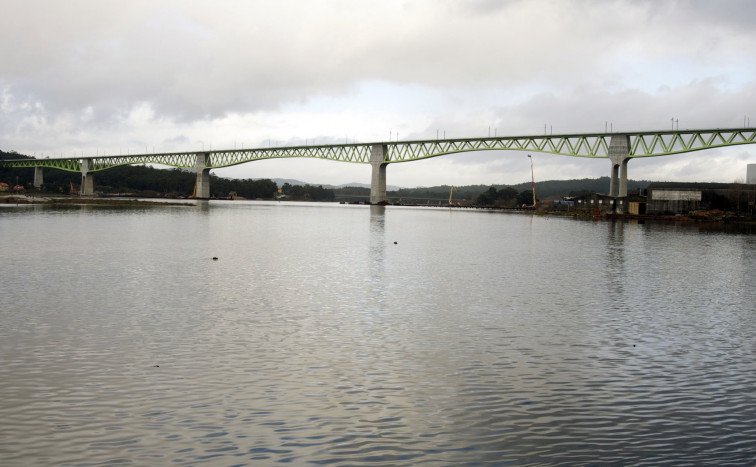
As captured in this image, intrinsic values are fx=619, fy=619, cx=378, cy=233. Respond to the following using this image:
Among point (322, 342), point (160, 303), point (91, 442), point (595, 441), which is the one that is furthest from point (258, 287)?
point (595, 441)

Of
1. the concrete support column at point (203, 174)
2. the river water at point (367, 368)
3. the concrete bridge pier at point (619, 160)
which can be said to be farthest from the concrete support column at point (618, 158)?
the concrete support column at point (203, 174)

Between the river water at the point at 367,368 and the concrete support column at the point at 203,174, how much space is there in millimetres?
165196

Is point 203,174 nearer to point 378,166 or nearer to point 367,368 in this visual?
point 378,166

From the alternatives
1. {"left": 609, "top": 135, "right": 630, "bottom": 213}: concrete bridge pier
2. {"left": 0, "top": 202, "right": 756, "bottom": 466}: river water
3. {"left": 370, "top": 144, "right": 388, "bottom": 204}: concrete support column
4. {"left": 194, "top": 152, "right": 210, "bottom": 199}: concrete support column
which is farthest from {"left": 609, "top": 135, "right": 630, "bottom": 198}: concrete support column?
{"left": 194, "top": 152, "right": 210, "bottom": 199}: concrete support column

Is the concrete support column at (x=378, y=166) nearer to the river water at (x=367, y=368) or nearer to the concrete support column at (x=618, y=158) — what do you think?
the concrete support column at (x=618, y=158)

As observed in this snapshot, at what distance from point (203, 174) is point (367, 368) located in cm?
18369

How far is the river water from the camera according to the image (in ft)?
24.5

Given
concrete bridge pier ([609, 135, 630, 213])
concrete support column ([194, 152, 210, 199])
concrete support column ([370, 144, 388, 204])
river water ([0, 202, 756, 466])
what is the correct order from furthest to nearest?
concrete support column ([194, 152, 210, 199]) → concrete support column ([370, 144, 388, 204]) → concrete bridge pier ([609, 135, 630, 213]) → river water ([0, 202, 756, 466])

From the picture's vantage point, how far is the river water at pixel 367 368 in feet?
24.5

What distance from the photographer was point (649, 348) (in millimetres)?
12773

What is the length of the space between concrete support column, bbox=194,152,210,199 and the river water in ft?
542

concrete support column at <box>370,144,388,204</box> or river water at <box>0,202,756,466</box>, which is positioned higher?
concrete support column at <box>370,144,388,204</box>

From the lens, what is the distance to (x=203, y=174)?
186 meters

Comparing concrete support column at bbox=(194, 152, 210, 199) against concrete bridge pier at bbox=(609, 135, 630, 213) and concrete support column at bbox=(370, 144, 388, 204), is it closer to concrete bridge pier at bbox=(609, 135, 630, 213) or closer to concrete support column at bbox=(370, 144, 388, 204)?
concrete support column at bbox=(370, 144, 388, 204)
